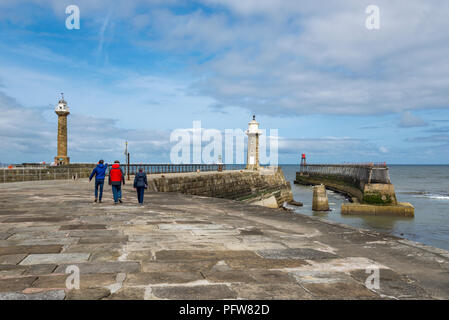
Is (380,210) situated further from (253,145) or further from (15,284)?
(15,284)

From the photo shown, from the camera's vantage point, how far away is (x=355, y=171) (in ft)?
160

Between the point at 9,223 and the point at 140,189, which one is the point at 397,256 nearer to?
the point at 9,223

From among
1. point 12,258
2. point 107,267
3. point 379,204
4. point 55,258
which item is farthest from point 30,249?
point 379,204

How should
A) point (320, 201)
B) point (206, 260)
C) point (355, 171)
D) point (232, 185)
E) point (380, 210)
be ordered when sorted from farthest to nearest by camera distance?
point (355, 171)
point (232, 185)
point (320, 201)
point (380, 210)
point (206, 260)

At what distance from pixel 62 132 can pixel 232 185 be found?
1878 cm

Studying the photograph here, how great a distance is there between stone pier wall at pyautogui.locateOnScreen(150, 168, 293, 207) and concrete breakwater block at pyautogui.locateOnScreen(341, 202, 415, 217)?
32.1ft

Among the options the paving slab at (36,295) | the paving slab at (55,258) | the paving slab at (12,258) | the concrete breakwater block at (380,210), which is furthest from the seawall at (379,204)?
the paving slab at (36,295)

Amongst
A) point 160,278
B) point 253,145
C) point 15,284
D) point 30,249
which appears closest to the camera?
point 15,284

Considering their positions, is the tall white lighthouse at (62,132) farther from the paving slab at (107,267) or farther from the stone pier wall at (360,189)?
the paving slab at (107,267)

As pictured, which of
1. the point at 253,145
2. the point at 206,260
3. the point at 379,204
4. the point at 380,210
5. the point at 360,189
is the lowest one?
the point at 380,210

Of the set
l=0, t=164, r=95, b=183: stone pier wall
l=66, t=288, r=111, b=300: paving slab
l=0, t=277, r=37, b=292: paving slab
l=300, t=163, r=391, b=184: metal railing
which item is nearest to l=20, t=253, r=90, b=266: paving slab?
l=0, t=277, r=37, b=292: paving slab

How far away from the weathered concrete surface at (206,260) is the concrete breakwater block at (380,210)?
2039cm
